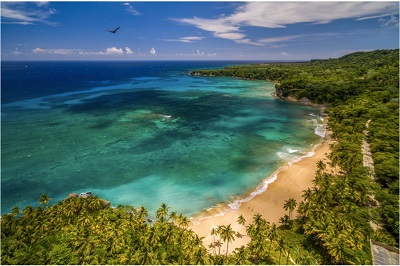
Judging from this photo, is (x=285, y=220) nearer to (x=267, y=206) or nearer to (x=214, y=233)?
(x=267, y=206)

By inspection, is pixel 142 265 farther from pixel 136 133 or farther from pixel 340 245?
pixel 136 133

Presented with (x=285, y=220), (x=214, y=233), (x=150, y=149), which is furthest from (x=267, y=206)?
(x=150, y=149)

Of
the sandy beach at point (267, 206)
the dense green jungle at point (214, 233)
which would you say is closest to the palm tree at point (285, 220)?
the dense green jungle at point (214, 233)

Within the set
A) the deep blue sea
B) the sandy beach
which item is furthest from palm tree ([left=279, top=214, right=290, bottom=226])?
the deep blue sea

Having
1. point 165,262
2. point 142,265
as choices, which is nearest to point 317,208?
point 165,262

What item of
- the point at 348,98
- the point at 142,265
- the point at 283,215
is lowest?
the point at 283,215

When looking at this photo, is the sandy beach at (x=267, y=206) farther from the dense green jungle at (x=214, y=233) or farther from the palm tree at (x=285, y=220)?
the dense green jungle at (x=214, y=233)

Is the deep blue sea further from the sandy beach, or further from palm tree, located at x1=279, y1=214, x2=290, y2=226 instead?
palm tree, located at x1=279, y1=214, x2=290, y2=226
